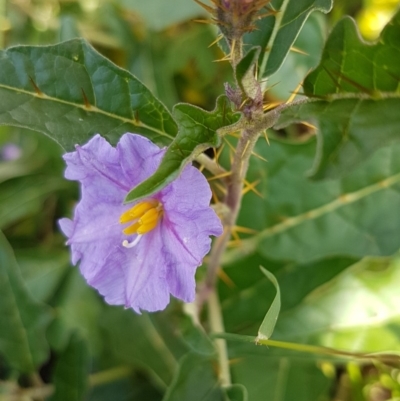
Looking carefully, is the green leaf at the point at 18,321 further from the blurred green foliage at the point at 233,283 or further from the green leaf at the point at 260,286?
the green leaf at the point at 260,286

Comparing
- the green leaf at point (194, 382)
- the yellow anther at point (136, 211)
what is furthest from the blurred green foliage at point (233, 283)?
the yellow anther at point (136, 211)

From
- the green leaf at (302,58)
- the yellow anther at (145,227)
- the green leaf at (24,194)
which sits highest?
the green leaf at (302,58)

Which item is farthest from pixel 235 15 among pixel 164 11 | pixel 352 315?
pixel 164 11

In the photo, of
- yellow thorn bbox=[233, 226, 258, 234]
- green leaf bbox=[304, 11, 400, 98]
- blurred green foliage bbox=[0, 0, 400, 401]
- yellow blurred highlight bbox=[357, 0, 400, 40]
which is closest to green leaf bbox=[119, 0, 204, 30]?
blurred green foliage bbox=[0, 0, 400, 401]

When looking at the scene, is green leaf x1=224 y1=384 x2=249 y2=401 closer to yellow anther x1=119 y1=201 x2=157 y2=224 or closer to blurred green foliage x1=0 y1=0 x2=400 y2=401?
blurred green foliage x1=0 y1=0 x2=400 y2=401

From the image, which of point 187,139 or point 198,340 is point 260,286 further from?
point 187,139
